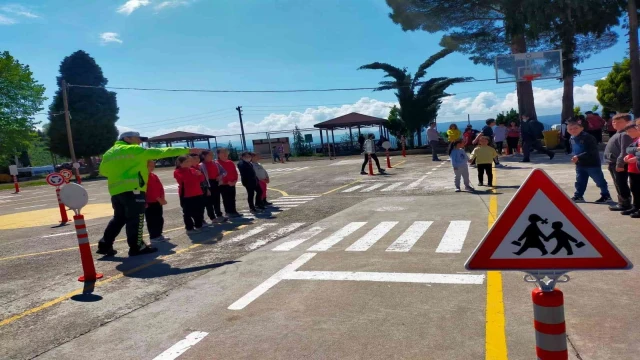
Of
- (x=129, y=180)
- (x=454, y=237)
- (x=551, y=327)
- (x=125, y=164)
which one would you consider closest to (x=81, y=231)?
(x=129, y=180)

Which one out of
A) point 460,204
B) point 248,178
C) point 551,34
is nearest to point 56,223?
point 248,178

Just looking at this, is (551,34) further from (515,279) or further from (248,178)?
(515,279)

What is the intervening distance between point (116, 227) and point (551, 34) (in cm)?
2550

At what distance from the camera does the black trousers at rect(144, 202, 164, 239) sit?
8688 millimetres

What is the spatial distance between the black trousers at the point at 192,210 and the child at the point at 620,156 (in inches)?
295

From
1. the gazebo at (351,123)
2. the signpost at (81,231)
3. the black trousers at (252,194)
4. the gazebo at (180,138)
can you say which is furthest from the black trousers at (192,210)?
the gazebo at (180,138)

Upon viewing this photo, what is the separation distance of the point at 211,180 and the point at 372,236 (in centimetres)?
445

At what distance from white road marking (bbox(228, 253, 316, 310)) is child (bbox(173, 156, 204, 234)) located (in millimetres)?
3611

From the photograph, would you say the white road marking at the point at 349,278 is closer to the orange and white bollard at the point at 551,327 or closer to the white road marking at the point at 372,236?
the white road marking at the point at 372,236

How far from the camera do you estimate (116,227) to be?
7.41 m

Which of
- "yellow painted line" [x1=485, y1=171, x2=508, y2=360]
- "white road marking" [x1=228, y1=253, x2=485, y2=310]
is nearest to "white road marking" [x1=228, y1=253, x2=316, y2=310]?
"white road marking" [x1=228, y1=253, x2=485, y2=310]

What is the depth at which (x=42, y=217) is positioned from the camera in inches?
563

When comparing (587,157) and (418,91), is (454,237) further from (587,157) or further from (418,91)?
(418,91)

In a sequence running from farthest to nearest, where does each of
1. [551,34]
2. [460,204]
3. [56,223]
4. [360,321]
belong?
[551,34] → [56,223] → [460,204] → [360,321]
